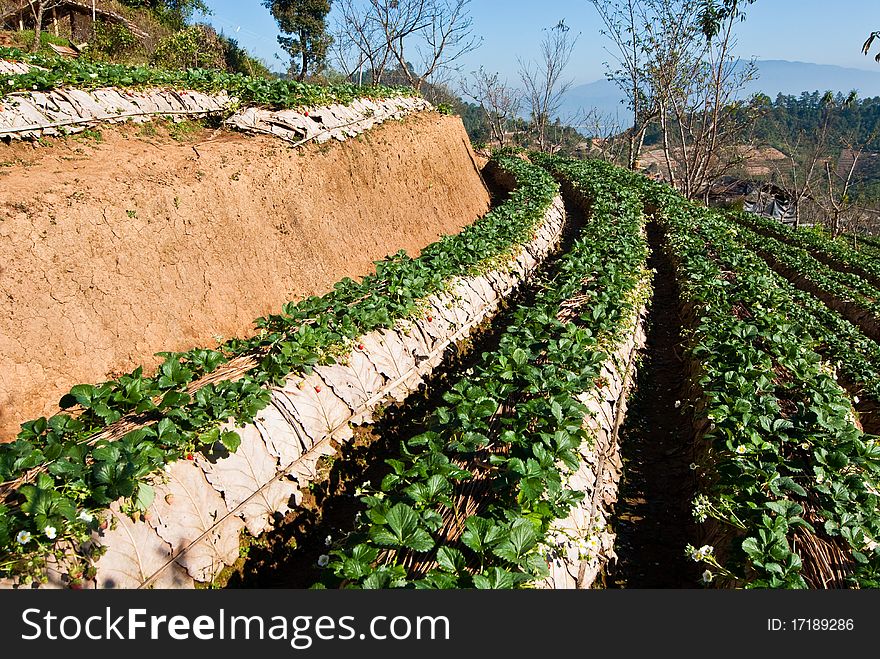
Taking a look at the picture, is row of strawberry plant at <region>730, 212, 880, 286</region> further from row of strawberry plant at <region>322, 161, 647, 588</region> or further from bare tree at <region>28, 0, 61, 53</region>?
bare tree at <region>28, 0, 61, 53</region>

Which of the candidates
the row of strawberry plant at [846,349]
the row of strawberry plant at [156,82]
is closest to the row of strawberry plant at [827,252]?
the row of strawberry plant at [846,349]

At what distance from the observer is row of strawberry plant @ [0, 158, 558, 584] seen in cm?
337

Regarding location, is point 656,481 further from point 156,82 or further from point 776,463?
point 156,82

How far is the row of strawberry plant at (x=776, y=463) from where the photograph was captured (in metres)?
3.57

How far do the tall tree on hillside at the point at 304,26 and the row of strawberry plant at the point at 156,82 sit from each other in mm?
26156

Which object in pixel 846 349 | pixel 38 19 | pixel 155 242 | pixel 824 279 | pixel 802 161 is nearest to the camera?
pixel 155 242

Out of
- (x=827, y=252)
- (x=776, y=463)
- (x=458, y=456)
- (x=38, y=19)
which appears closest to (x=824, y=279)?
(x=827, y=252)

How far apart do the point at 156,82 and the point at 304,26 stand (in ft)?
96.2

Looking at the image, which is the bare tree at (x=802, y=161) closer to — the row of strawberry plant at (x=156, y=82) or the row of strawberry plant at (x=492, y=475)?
the row of strawberry plant at (x=156, y=82)

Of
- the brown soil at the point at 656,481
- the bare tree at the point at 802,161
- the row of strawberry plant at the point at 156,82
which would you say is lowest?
the brown soil at the point at 656,481

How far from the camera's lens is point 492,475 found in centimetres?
423

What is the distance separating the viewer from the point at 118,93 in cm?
909

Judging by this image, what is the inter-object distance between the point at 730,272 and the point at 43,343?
11900mm

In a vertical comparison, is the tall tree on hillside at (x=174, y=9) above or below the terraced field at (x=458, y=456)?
above
